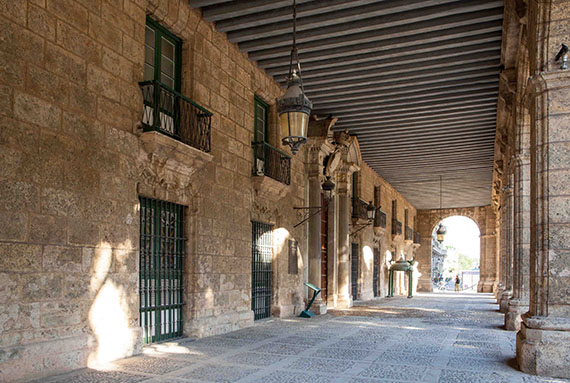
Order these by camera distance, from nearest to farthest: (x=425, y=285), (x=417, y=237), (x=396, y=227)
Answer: (x=396, y=227) < (x=417, y=237) < (x=425, y=285)

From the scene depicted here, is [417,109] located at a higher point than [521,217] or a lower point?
higher

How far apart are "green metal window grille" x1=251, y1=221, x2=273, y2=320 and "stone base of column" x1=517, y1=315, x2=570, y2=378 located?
5487 mm

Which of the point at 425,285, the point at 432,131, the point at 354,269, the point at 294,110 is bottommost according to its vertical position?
the point at 425,285

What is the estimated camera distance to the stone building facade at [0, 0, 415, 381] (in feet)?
16.2

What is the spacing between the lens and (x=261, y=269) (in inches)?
407

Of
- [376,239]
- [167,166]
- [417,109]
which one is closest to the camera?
[167,166]

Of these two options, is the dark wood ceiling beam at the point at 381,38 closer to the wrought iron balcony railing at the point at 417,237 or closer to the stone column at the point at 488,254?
the wrought iron balcony railing at the point at 417,237

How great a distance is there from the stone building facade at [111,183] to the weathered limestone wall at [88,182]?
2 centimetres

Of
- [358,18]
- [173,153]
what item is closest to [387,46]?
[358,18]

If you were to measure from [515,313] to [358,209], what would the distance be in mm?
8185

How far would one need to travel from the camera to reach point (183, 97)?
23.8ft

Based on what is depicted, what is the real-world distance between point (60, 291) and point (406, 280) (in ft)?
75.4

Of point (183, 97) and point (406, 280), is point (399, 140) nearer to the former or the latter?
point (183, 97)

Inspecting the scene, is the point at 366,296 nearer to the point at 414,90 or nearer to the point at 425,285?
the point at 414,90
